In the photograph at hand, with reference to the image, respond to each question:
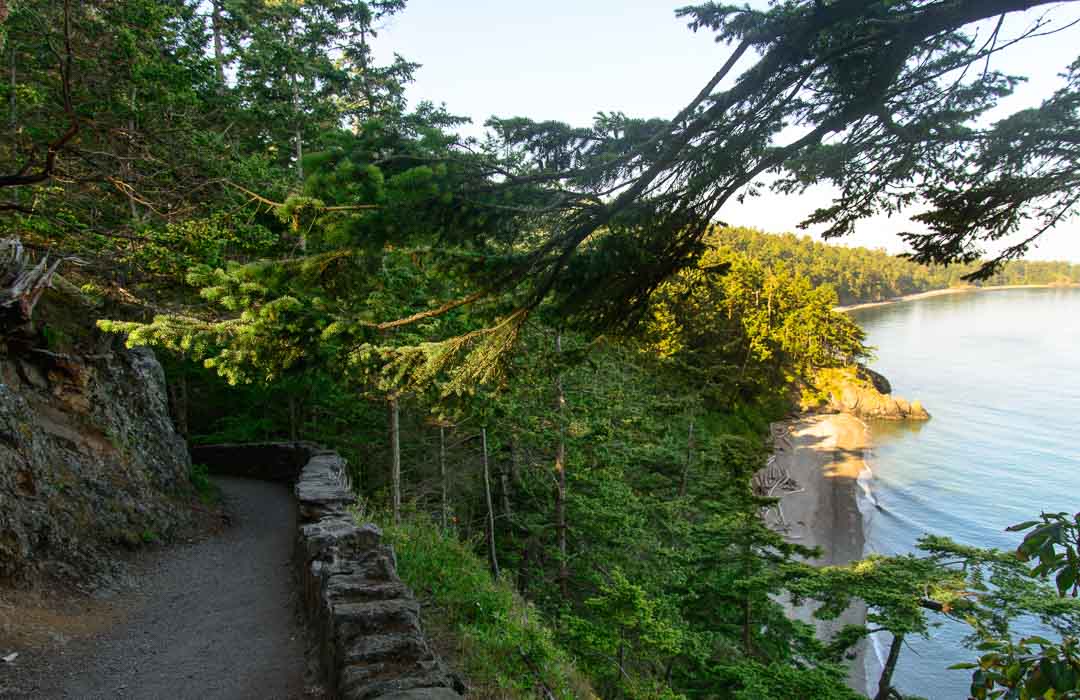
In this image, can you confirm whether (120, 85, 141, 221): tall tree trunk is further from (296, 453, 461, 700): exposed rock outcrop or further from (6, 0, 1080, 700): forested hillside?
(296, 453, 461, 700): exposed rock outcrop

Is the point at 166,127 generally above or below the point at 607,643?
above

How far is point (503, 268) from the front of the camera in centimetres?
438

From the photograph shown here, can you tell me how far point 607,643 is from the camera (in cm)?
840

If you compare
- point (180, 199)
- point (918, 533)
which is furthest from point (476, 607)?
point (918, 533)

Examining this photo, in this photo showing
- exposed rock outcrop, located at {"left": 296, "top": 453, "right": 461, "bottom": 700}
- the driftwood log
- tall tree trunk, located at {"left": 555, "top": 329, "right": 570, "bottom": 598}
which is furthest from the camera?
tall tree trunk, located at {"left": 555, "top": 329, "right": 570, "bottom": 598}

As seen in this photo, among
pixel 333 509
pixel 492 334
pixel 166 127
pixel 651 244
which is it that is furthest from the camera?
pixel 166 127

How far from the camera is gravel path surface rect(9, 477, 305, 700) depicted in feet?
15.9

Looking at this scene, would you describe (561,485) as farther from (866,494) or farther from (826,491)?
(866,494)

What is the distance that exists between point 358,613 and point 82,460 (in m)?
6.27

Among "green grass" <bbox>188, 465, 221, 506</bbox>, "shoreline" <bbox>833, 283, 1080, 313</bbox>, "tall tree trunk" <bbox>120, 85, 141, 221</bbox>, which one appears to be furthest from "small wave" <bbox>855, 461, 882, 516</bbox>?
"shoreline" <bbox>833, 283, 1080, 313</bbox>

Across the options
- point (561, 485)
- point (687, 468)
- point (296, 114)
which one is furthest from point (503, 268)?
point (687, 468)

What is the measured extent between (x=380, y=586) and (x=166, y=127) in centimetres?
745

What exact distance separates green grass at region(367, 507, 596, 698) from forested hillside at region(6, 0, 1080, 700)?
0.17 ft

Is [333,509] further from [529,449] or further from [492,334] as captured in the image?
[529,449]
